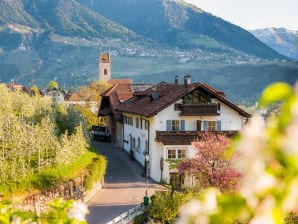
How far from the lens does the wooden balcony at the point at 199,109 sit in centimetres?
4019

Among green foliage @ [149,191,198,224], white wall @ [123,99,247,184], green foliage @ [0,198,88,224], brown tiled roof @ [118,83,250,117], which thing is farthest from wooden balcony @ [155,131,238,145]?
green foliage @ [0,198,88,224]

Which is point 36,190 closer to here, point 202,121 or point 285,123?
point 202,121

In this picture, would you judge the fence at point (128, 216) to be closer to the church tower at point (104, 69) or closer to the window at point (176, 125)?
the window at point (176, 125)

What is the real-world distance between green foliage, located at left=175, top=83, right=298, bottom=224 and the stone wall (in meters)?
21.7

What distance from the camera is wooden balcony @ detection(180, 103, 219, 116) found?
40188mm

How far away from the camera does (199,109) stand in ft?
133

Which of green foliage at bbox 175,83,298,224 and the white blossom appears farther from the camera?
the white blossom

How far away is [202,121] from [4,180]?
19.7 m

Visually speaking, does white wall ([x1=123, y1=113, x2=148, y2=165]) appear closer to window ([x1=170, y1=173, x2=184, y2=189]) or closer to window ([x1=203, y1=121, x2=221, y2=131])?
window ([x1=170, y1=173, x2=184, y2=189])

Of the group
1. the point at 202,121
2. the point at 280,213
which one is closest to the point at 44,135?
the point at 202,121

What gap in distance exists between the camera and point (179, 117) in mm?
40750

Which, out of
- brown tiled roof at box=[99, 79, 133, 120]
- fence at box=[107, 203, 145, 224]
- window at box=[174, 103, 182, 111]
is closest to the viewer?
fence at box=[107, 203, 145, 224]

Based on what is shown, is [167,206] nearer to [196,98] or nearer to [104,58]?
[196,98]

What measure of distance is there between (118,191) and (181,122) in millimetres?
8030
